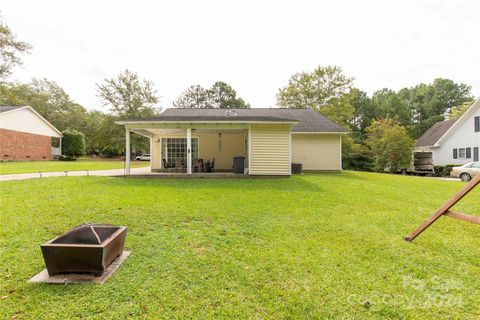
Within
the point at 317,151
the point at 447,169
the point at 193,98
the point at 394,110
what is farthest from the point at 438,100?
the point at 193,98

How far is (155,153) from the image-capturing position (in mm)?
14375

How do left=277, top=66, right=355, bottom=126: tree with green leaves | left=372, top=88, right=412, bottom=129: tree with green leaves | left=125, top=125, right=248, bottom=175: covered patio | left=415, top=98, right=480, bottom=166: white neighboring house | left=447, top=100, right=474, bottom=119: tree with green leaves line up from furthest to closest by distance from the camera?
left=372, top=88, right=412, bottom=129: tree with green leaves < left=277, top=66, right=355, bottom=126: tree with green leaves < left=447, top=100, right=474, bottom=119: tree with green leaves < left=415, top=98, right=480, bottom=166: white neighboring house < left=125, top=125, right=248, bottom=175: covered patio

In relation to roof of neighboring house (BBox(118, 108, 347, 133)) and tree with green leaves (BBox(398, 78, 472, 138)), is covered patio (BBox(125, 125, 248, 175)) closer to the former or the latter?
roof of neighboring house (BBox(118, 108, 347, 133))

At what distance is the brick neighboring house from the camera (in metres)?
20.8

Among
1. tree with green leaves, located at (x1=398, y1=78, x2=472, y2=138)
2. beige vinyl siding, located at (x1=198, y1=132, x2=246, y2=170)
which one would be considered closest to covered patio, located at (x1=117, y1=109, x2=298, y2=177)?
beige vinyl siding, located at (x1=198, y1=132, x2=246, y2=170)

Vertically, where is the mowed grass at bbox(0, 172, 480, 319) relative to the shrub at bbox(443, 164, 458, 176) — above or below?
below

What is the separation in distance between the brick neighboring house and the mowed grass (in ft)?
71.5

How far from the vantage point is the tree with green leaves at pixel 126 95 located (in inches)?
1265

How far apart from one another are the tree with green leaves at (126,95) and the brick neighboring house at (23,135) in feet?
26.9

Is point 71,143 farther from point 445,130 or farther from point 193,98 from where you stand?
point 445,130

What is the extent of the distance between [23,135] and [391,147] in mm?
Result: 35398

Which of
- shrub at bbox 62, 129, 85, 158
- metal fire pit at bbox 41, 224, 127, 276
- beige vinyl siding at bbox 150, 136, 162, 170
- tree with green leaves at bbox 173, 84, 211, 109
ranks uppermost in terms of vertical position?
tree with green leaves at bbox 173, 84, 211, 109

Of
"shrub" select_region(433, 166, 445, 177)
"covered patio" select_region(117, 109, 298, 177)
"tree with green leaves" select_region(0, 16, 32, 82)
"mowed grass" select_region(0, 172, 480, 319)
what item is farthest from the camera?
"shrub" select_region(433, 166, 445, 177)

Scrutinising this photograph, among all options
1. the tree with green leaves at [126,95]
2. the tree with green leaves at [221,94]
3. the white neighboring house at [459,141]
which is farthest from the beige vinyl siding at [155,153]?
the tree with green leaves at [221,94]
